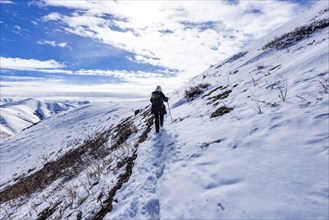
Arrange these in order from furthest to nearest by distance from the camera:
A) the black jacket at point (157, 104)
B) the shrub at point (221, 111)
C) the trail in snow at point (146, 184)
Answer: the black jacket at point (157, 104)
the shrub at point (221, 111)
the trail in snow at point (146, 184)

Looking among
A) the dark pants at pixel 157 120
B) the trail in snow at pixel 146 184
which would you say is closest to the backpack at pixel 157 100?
the dark pants at pixel 157 120

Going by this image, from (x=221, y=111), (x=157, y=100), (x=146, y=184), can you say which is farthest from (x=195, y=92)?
(x=146, y=184)

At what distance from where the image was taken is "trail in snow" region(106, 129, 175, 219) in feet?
18.5

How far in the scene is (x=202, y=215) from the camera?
14.9ft

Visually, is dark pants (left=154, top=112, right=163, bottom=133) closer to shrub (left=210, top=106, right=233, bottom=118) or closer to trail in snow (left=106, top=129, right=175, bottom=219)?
trail in snow (left=106, top=129, right=175, bottom=219)

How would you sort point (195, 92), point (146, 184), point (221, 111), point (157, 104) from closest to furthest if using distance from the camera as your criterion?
point (146, 184), point (221, 111), point (157, 104), point (195, 92)

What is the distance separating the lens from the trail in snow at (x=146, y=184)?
5.62 metres

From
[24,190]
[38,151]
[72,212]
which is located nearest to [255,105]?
[72,212]

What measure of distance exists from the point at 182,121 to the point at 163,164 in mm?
3894

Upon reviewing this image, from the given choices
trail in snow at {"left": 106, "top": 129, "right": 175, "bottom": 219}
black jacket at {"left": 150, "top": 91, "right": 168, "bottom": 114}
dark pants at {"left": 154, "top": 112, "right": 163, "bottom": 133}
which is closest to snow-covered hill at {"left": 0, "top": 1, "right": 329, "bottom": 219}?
trail in snow at {"left": 106, "top": 129, "right": 175, "bottom": 219}

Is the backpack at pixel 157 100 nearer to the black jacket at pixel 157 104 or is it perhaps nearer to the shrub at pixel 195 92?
the black jacket at pixel 157 104

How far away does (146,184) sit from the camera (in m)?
6.74

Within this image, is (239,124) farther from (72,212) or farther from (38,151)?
(38,151)

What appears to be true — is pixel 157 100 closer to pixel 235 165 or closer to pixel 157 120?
pixel 157 120
